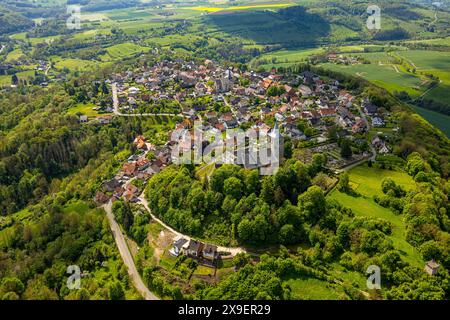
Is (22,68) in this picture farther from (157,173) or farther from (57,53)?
(157,173)

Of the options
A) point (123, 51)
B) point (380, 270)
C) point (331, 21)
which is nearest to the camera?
point (380, 270)

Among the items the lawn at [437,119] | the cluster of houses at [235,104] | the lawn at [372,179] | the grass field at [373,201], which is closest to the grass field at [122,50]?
the cluster of houses at [235,104]

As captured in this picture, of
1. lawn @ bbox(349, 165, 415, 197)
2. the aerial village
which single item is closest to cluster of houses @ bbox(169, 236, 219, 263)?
the aerial village

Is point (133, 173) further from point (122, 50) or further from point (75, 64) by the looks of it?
point (122, 50)

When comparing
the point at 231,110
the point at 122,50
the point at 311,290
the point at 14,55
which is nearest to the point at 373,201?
the point at 311,290

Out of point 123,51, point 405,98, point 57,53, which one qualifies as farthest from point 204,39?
point 405,98

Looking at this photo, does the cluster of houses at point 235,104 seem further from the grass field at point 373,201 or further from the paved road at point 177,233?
the grass field at point 373,201

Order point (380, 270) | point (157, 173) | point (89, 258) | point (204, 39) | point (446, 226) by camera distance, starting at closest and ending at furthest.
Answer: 1. point (380, 270)
2. point (446, 226)
3. point (89, 258)
4. point (157, 173)
5. point (204, 39)
